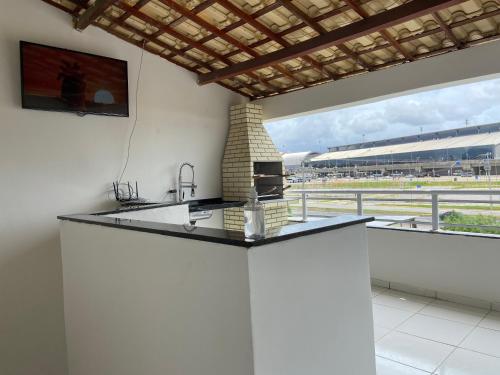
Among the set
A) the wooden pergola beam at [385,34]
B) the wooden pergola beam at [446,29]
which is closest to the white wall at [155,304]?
the wooden pergola beam at [385,34]

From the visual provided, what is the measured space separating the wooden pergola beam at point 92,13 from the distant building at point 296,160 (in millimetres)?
3296

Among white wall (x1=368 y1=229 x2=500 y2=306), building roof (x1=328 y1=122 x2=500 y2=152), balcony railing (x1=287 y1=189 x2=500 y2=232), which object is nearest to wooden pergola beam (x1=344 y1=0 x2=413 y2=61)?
building roof (x1=328 y1=122 x2=500 y2=152)

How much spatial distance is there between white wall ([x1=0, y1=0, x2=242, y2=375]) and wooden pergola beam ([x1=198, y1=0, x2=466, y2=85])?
4.32ft

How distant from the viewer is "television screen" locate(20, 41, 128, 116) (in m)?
3.40

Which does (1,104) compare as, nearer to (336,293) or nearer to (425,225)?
(336,293)

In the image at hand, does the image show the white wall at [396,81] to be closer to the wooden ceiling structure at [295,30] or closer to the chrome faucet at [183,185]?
the wooden ceiling structure at [295,30]

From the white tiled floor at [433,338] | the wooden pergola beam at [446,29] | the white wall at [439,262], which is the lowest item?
the white tiled floor at [433,338]

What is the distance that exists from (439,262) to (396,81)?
2008mm

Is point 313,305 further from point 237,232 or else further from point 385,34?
point 385,34

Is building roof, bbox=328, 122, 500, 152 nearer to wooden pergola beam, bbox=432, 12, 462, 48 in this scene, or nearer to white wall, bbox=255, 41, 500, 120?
white wall, bbox=255, 41, 500, 120

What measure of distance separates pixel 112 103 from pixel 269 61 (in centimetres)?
183

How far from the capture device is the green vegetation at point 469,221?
3.55 m

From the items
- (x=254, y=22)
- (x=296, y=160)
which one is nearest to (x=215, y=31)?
(x=254, y=22)

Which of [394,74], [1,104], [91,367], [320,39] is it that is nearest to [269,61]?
[320,39]
